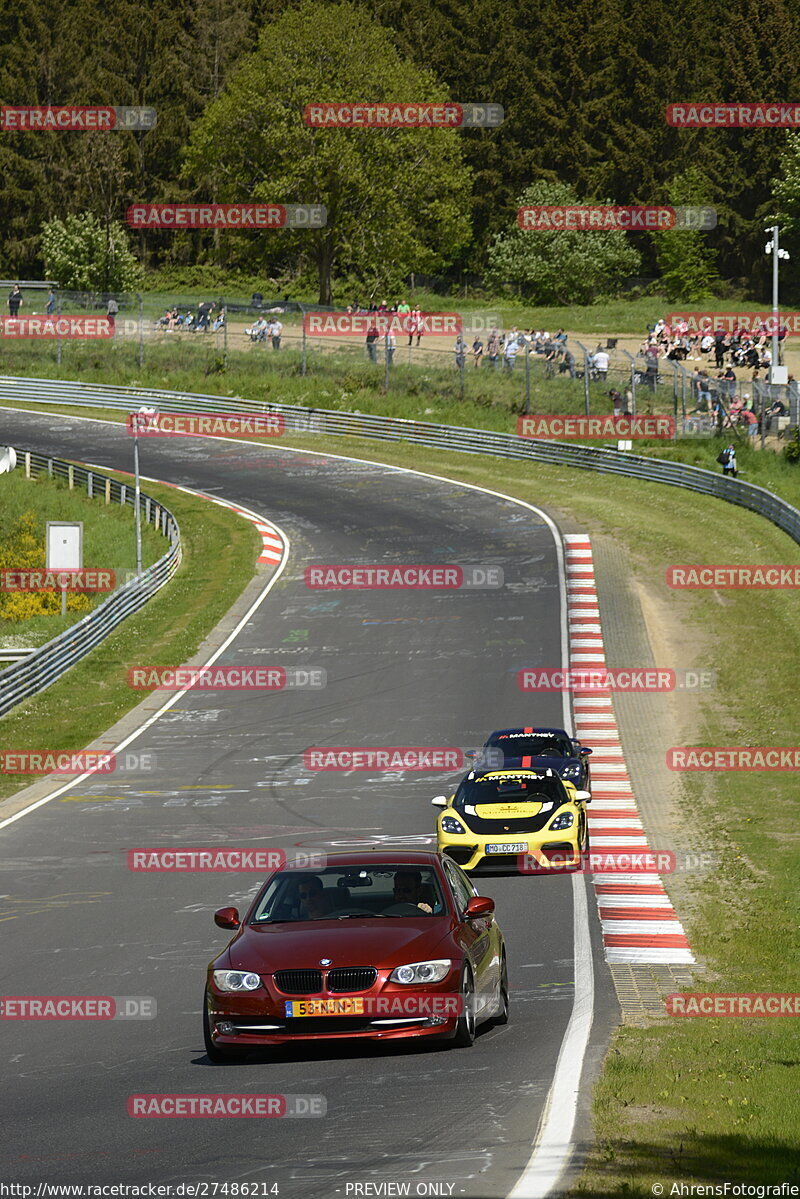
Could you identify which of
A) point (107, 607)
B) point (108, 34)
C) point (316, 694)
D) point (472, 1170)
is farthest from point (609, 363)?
point (108, 34)

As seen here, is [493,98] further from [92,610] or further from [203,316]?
[92,610]

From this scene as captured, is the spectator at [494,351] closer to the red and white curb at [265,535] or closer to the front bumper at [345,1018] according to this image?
the red and white curb at [265,535]

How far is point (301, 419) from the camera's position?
69500 mm

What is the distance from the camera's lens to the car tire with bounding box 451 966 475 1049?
10.6m

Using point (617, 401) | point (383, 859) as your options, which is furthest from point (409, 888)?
point (617, 401)

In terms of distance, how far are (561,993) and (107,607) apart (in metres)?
29.9

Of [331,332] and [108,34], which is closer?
[331,332]

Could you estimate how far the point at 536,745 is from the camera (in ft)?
74.3

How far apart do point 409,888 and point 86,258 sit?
8936 cm

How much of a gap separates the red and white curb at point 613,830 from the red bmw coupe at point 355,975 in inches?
135

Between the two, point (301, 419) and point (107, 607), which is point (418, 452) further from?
point (107, 607)

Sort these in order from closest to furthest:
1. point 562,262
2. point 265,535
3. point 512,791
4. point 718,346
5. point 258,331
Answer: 1. point 512,791
2. point 265,535
3. point 718,346
4. point 258,331
5. point 562,262

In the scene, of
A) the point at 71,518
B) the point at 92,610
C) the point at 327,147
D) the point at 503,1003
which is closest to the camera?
the point at 503,1003

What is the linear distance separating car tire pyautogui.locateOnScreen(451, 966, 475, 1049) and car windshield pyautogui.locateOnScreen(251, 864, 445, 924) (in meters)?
0.72
